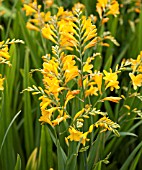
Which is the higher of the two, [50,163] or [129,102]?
[129,102]

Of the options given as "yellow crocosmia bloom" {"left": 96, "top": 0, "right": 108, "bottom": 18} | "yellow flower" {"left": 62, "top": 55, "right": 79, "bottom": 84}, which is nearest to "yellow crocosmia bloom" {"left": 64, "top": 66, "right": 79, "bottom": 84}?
"yellow flower" {"left": 62, "top": 55, "right": 79, "bottom": 84}

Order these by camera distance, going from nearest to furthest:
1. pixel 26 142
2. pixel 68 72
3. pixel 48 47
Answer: pixel 68 72, pixel 26 142, pixel 48 47

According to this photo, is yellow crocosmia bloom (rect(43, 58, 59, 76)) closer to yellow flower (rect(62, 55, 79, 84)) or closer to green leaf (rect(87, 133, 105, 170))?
yellow flower (rect(62, 55, 79, 84))

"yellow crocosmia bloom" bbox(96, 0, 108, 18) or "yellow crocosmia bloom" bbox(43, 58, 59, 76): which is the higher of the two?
"yellow crocosmia bloom" bbox(96, 0, 108, 18)

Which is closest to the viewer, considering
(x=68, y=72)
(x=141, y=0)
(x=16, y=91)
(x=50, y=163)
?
(x=68, y=72)

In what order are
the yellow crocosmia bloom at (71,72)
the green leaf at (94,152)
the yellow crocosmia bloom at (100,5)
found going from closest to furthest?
the yellow crocosmia bloom at (71,72) → the green leaf at (94,152) → the yellow crocosmia bloom at (100,5)

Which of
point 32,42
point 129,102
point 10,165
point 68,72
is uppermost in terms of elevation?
point 32,42

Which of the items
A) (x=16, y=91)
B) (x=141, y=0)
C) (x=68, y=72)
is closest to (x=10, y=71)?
(x=16, y=91)

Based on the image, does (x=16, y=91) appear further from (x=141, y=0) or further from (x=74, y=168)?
(x=141, y=0)

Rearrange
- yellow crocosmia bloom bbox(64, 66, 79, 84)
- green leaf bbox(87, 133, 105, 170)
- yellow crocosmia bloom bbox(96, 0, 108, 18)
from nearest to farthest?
yellow crocosmia bloom bbox(64, 66, 79, 84), green leaf bbox(87, 133, 105, 170), yellow crocosmia bloom bbox(96, 0, 108, 18)

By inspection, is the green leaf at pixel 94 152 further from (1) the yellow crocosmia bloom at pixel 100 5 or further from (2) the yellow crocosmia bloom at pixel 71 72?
(1) the yellow crocosmia bloom at pixel 100 5

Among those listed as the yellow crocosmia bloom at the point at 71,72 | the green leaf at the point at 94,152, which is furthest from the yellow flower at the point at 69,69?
the green leaf at the point at 94,152
